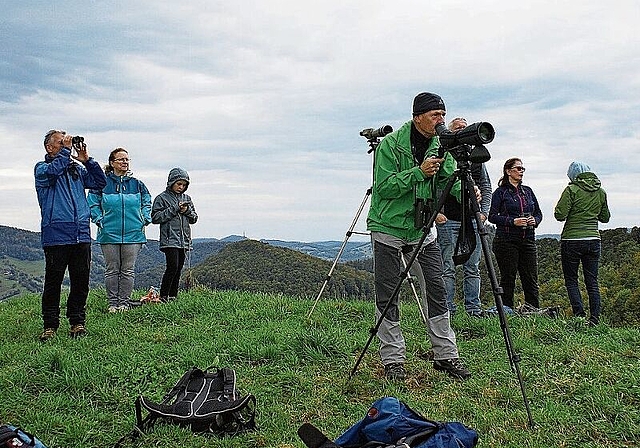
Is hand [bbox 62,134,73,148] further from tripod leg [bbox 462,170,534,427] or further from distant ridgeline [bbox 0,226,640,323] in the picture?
tripod leg [bbox 462,170,534,427]

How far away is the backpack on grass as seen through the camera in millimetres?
3416

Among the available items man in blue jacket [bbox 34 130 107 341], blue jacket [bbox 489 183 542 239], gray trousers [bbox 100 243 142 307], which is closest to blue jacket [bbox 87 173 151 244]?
gray trousers [bbox 100 243 142 307]

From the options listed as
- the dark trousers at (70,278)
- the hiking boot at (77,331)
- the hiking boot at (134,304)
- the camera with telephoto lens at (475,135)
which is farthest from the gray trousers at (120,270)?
the camera with telephoto lens at (475,135)

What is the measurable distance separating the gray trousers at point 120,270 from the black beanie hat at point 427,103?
5115mm

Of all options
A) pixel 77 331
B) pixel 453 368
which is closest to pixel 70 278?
pixel 77 331

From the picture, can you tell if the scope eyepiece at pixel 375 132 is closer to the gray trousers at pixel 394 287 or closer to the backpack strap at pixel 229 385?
the gray trousers at pixel 394 287

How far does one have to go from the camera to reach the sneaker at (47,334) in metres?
7.16

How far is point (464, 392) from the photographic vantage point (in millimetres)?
5340

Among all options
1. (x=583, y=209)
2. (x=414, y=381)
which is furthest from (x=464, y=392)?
(x=583, y=209)

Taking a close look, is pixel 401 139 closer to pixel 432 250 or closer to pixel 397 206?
pixel 397 206

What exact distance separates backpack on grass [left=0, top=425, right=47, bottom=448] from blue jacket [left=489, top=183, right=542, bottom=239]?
650 cm

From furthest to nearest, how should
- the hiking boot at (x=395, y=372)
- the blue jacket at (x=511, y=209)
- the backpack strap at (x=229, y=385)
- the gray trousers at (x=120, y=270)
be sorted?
the gray trousers at (x=120, y=270) < the blue jacket at (x=511, y=209) < the hiking boot at (x=395, y=372) < the backpack strap at (x=229, y=385)

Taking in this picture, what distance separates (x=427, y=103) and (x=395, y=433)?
3.03 metres

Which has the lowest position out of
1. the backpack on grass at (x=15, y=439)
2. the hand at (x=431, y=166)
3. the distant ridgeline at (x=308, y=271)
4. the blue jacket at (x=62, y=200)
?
the distant ridgeline at (x=308, y=271)
